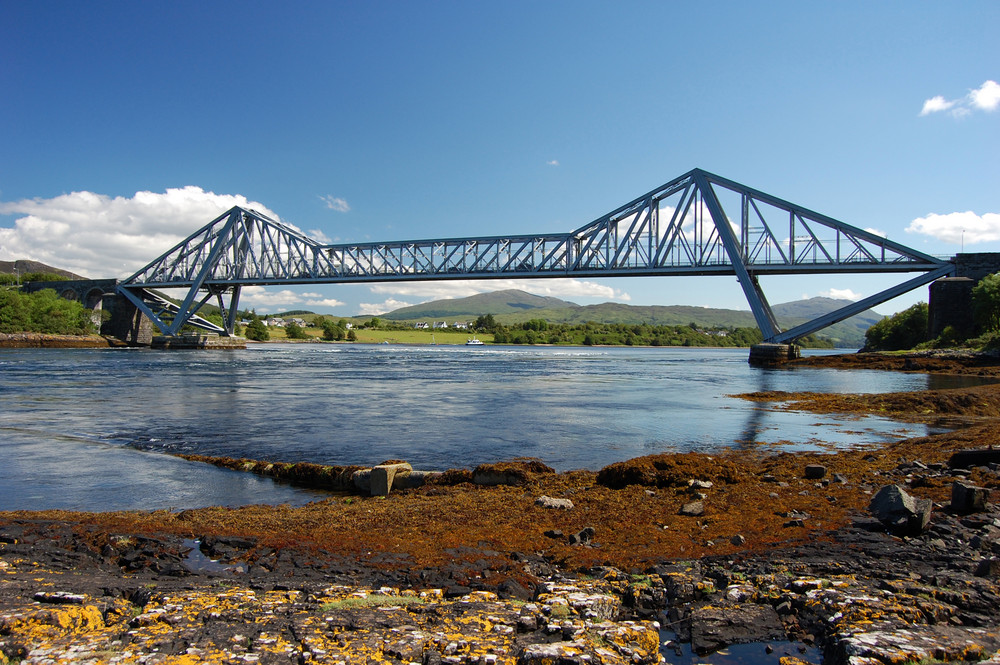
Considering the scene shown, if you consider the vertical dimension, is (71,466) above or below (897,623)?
below

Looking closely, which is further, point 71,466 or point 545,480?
point 71,466

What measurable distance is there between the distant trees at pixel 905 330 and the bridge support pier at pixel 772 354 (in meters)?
24.3

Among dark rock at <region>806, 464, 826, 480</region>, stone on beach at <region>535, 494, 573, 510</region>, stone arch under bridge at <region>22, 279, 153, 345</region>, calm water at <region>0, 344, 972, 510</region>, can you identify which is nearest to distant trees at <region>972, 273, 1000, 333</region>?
calm water at <region>0, 344, 972, 510</region>

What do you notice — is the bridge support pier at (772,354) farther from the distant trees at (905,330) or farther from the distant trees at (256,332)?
the distant trees at (256,332)

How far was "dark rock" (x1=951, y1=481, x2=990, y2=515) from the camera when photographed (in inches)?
269

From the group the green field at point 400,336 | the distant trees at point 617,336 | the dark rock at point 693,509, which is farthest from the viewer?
the green field at point 400,336

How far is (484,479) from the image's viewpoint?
9.84 m

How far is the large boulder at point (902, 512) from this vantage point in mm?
6289

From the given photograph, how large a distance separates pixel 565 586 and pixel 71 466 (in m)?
11.0

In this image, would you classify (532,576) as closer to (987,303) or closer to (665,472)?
(665,472)

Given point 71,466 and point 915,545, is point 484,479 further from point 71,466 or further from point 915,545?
point 71,466

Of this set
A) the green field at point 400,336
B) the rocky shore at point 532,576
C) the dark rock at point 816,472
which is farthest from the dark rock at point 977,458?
the green field at point 400,336

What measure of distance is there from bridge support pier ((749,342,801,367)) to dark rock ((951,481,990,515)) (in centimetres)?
5642

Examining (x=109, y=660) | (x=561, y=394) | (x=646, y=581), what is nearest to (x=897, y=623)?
(x=646, y=581)
